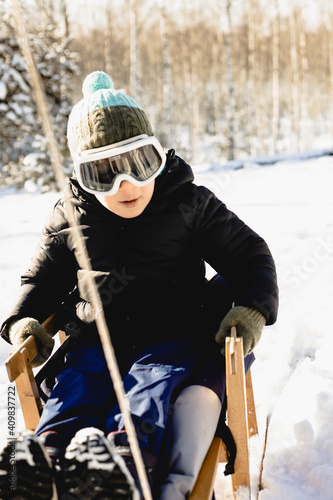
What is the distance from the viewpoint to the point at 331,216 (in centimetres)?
434

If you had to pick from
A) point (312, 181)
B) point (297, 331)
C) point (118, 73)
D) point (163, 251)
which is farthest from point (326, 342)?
point (118, 73)

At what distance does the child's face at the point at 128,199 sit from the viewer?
141cm

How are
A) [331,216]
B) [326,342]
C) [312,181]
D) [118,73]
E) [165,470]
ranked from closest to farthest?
[165,470], [326,342], [331,216], [312,181], [118,73]

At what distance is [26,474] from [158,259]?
0.80 meters

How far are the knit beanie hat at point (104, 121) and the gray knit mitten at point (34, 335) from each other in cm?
59

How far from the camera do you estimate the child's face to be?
4.62 feet

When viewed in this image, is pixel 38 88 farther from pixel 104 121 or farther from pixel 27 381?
pixel 27 381

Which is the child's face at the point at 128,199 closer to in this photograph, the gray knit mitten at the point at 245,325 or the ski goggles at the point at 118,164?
the ski goggles at the point at 118,164

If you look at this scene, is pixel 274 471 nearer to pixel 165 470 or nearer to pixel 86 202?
pixel 165 470

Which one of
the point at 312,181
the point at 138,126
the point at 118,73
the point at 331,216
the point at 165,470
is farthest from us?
the point at 118,73

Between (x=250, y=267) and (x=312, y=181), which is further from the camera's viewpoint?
(x=312, y=181)

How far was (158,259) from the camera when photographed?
5.01 feet

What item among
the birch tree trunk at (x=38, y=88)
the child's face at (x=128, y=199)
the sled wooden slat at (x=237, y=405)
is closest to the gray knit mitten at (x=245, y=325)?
the sled wooden slat at (x=237, y=405)

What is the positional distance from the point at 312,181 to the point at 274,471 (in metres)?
5.15
